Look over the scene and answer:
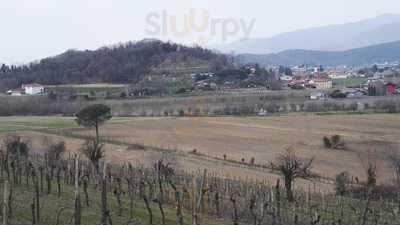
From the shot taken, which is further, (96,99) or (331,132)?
(96,99)

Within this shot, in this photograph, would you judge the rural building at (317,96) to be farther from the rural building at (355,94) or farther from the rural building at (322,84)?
the rural building at (322,84)

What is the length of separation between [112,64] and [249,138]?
101254 millimetres

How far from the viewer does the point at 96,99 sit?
341ft

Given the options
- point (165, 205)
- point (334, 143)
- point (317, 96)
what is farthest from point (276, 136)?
point (317, 96)

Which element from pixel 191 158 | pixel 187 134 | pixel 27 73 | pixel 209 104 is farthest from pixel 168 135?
pixel 27 73

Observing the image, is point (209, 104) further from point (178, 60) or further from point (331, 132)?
point (178, 60)

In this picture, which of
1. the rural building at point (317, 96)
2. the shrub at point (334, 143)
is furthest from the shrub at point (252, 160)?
the rural building at point (317, 96)

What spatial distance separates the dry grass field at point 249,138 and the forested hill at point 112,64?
65.6 meters

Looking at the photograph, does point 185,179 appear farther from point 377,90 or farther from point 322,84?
point 322,84

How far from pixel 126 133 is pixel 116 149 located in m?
13.4

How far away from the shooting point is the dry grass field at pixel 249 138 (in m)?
44.0

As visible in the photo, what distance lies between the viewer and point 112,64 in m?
156

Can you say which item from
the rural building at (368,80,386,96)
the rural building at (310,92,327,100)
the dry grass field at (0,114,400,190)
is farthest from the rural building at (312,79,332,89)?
the dry grass field at (0,114,400,190)

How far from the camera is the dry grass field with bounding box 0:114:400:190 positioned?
44000mm
